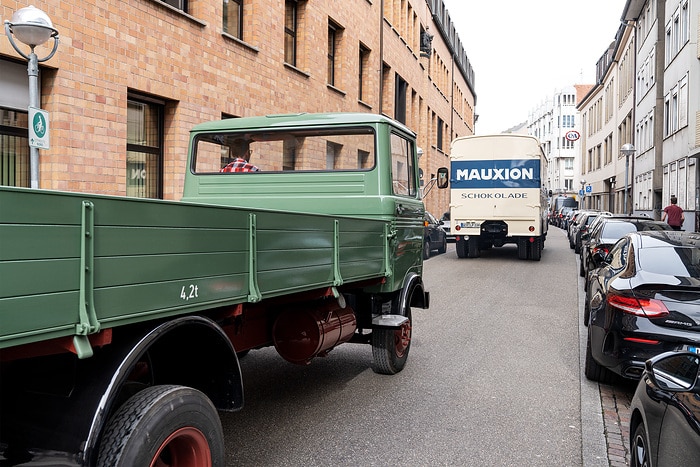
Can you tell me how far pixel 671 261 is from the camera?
5.79 meters

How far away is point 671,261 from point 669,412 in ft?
11.0

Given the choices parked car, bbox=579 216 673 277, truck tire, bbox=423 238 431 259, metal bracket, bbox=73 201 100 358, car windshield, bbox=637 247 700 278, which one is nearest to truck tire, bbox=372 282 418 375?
car windshield, bbox=637 247 700 278

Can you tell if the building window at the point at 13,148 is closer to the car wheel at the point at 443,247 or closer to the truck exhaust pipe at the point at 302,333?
the truck exhaust pipe at the point at 302,333

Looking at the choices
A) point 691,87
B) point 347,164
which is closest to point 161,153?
point 347,164

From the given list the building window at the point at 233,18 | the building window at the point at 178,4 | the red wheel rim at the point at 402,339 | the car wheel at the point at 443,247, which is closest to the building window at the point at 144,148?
the building window at the point at 178,4

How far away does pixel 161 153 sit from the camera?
1191 centimetres

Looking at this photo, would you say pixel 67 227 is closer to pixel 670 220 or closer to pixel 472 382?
pixel 472 382

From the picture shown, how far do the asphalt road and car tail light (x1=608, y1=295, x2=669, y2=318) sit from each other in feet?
2.93

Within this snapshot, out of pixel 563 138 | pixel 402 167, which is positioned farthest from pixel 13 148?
pixel 563 138

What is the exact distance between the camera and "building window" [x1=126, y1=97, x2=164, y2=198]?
36.6 ft

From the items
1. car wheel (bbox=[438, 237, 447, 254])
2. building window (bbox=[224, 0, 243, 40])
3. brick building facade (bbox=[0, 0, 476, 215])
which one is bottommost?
car wheel (bbox=[438, 237, 447, 254])

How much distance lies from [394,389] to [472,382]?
0.81m

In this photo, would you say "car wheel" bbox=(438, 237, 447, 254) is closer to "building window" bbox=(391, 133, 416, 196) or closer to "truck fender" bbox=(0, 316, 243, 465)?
"building window" bbox=(391, 133, 416, 196)

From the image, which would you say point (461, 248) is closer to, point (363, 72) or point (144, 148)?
point (363, 72)
